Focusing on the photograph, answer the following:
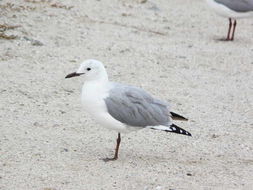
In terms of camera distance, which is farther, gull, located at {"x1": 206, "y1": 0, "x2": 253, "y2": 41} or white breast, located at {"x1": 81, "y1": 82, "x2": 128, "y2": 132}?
gull, located at {"x1": 206, "y1": 0, "x2": 253, "y2": 41}

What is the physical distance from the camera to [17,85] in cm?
844

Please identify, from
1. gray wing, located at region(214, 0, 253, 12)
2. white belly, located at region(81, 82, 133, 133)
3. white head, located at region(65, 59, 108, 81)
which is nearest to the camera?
white belly, located at region(81, 82, 133, 133)

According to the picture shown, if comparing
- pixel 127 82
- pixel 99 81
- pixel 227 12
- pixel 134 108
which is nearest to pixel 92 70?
pixel 99 81

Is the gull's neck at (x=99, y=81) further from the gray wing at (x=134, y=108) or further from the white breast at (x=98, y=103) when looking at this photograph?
the gray wing at (x=134, y=108)

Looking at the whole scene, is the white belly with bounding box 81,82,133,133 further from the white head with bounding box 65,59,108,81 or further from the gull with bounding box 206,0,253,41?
the gull with bounding box 206,0,253,41

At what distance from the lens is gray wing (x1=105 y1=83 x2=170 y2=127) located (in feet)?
20.8

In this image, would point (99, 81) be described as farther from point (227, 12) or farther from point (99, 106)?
point (227, 12)

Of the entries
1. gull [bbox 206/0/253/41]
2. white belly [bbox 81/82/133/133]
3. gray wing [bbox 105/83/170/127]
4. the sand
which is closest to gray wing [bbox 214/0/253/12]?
gull [bbox 206/0/253/41]

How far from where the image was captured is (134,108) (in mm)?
6426

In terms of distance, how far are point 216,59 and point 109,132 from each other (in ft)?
13.0

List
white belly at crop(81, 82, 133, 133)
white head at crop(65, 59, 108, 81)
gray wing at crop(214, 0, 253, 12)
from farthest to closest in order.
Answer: gray wing at crop(214, 0, 253, 12) < white head at crop(65, 59, 108, 81) < white belly at crop(81, 82, 133, 133)

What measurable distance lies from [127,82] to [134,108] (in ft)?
9.07

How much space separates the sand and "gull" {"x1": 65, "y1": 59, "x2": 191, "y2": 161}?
0.38 meters

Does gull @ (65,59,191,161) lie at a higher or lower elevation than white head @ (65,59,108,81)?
lower
